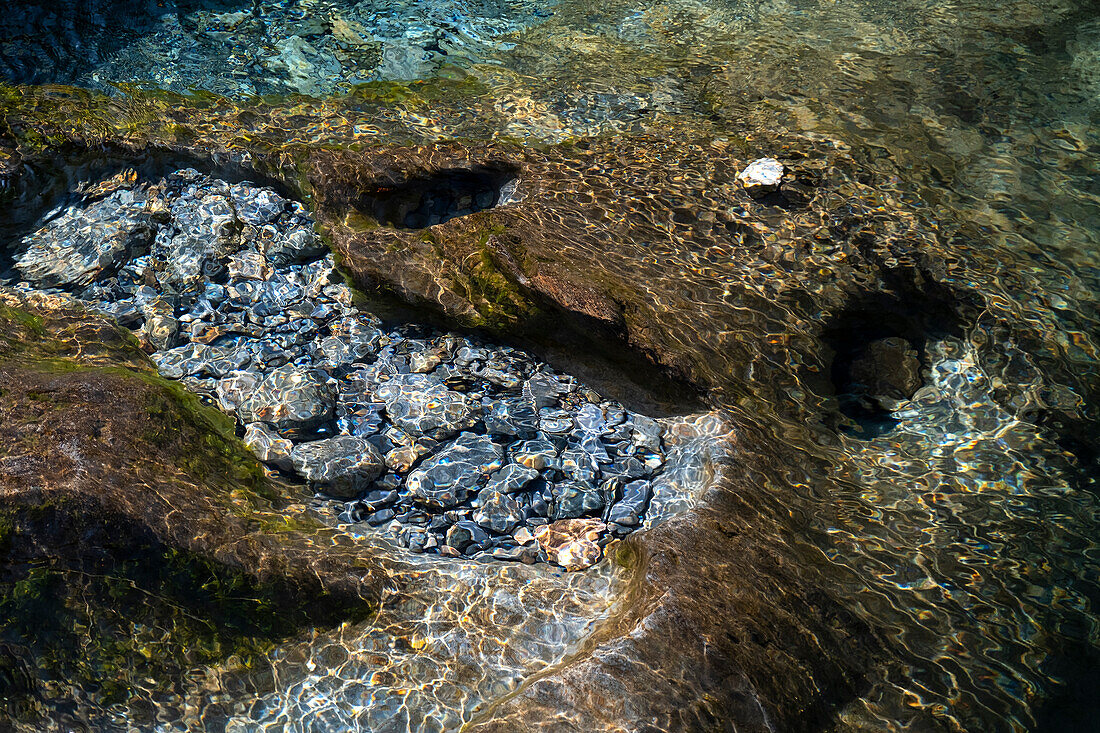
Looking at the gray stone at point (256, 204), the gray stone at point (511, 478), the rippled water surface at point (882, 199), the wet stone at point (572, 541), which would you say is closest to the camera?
the rippled water surface at point (882, 199)

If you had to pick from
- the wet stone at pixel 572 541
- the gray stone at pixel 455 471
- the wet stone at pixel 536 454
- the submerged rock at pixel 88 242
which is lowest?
the wet stone at pixel 572 541

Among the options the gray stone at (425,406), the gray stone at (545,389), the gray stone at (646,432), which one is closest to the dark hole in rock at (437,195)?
the gray stone at (425,406)

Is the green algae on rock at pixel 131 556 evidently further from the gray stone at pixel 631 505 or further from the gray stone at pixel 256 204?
the gray stone at pixel 256 204

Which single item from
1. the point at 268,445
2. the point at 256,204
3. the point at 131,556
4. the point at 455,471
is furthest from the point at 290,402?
the point at 256,204

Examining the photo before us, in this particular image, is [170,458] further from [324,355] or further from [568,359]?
[568,359]

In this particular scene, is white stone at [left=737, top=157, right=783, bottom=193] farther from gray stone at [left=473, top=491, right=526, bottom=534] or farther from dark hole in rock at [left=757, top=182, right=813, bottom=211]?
gray stone at [left=473, top=491, right=526, bottom=534]

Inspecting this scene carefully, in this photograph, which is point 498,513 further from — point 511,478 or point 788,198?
point 788,198
